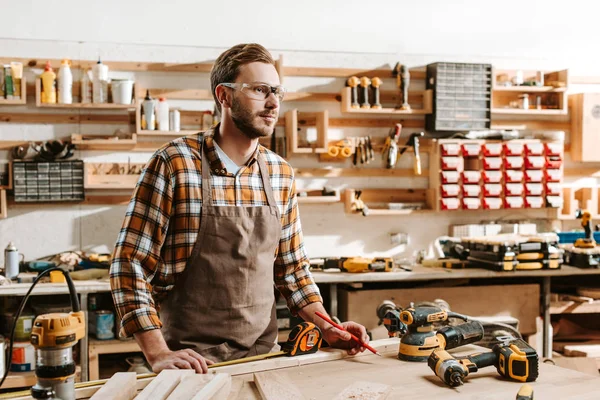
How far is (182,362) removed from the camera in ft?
5.32

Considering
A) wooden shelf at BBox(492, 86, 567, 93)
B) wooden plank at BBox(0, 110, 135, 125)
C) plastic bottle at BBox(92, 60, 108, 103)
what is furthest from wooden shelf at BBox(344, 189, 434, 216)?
plastic bottle at BBox(92, 60, 108, 103)

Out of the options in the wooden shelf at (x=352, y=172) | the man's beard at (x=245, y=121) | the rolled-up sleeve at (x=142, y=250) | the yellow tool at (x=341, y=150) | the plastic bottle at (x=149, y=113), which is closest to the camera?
the rolled-up sleeve at (x=142, y=250)

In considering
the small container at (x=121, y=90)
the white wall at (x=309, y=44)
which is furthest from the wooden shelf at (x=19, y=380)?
the small container at (x=121, y=90)

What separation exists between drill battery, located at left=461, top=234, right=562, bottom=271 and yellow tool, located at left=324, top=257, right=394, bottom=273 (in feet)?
1.88

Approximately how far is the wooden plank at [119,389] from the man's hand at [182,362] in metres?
0.12

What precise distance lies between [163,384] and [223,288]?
558 mm

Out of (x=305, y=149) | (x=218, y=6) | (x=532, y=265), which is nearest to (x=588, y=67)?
(x=532, y=265)

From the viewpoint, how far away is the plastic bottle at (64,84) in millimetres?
4051

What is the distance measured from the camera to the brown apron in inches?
77.4

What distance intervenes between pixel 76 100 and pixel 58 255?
98 centimetres

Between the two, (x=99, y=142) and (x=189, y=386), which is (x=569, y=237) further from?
(x=189, y=386)

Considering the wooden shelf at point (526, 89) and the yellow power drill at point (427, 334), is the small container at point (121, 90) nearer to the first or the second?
the wooden shelf at point (526, 89)

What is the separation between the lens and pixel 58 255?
4094 millimetres

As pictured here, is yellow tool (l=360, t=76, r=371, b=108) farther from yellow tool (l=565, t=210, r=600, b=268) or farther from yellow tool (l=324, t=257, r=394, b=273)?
yellow tool (l=565, t=210, r=600, b=268)
